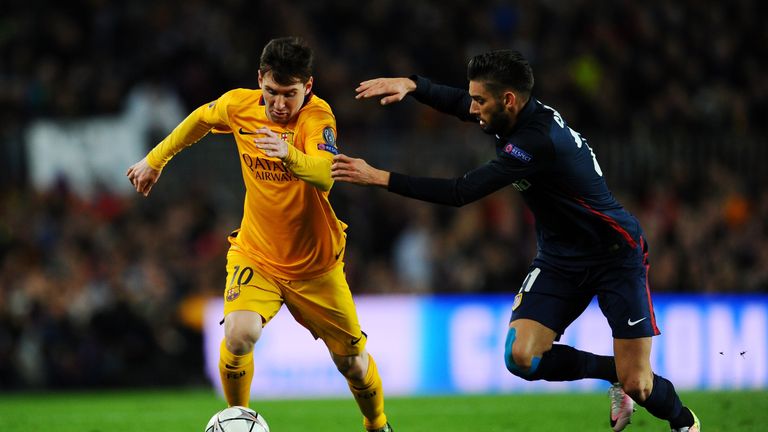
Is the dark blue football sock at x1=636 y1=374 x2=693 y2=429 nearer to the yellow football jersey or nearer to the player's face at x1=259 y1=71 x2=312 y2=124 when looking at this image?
the yellow football jersey

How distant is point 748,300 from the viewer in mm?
13148

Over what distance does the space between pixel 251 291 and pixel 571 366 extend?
202cm

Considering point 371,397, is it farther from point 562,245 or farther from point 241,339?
point 562,245

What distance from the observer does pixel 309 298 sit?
24.1 feet

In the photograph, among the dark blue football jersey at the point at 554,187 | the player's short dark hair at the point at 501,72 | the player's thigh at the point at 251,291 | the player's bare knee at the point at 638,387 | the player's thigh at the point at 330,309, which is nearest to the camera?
the dark blue football jersey at the point at 554,187

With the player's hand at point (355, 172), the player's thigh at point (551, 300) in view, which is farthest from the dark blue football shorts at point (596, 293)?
the player's hand at point (355, 172)

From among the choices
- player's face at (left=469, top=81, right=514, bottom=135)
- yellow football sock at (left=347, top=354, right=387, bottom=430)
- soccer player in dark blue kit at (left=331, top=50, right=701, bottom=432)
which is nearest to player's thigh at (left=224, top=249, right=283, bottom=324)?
yellow football sock at (left=347, top=354, right=387, bottom=430)

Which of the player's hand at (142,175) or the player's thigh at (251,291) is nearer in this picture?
the player's thigh at (251,291)

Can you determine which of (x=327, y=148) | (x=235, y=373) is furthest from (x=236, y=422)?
(x=327, y=148)

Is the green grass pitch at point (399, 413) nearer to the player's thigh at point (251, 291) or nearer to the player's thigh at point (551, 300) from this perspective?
the player's thigh at point (551, 300)

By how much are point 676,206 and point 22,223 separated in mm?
8271

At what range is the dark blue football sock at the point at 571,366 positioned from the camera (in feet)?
23.6

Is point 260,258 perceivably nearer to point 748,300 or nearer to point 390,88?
point 390,88

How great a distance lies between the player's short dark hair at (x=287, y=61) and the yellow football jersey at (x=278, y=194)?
11.8 inches
